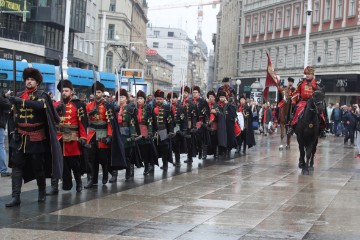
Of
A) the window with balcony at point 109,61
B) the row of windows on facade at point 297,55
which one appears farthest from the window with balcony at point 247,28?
the window with balcony at point 109,61

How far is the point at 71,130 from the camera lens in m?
12.9

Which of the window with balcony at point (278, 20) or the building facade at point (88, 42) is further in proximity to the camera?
the window with balcony at point (278, 20)

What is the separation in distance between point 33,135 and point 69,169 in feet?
5.24

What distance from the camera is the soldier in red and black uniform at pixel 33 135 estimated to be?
1131cm

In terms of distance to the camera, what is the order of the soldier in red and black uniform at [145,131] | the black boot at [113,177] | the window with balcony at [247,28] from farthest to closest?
1. the window with balcony at [247,28]
2. the soldier in red and black uniform at [145,131]
3. the black boot at [113,177]

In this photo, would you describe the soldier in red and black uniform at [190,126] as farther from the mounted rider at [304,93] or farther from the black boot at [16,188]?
the black boot at [16,188]

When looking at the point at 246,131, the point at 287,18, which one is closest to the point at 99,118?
the point at 246,131

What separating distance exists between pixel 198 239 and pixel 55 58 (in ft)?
183

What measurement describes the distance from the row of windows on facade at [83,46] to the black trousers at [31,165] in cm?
6093

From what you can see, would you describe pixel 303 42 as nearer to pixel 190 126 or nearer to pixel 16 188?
pixel 190 126

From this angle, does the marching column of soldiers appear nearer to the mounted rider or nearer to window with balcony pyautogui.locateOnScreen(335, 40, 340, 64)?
the mounted rider

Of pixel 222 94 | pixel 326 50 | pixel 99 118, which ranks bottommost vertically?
pixel 99 118

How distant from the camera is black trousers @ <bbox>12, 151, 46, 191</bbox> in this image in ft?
37.0

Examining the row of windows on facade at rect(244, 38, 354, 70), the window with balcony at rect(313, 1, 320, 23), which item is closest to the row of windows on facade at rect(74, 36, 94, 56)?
the row of windows on facade at rect(244, 38, 354, 70)
